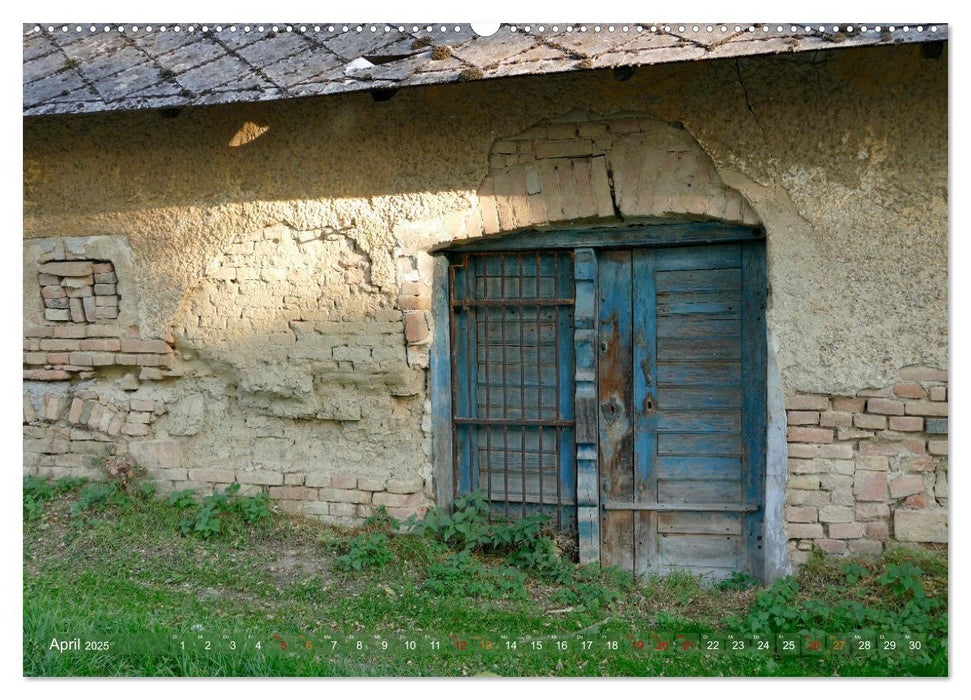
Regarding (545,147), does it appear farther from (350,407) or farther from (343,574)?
(343,574)

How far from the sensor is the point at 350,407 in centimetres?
429

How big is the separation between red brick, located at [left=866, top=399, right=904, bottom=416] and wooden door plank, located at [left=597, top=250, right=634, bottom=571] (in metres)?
1.15

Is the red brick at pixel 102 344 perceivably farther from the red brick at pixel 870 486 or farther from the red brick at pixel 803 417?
the red brick at pixel 870 486

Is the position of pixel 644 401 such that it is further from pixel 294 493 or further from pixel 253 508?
pixel 253 508

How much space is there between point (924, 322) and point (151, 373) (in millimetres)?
4057

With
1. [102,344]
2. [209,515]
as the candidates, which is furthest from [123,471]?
[102,344]

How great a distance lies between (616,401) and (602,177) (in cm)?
118

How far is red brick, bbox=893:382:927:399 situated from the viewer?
3.67m

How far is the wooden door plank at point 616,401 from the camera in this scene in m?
4.16

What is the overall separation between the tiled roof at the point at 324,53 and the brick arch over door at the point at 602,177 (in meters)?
0.50

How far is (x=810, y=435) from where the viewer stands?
3.78 meters

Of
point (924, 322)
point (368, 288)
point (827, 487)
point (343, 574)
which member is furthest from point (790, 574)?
point (368, 288)

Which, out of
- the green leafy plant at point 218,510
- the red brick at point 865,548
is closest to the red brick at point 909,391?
the red brick at point 865,548

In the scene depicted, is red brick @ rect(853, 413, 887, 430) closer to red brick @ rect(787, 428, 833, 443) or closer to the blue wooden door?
red brick @ rect(787, 428, 833, 443)
